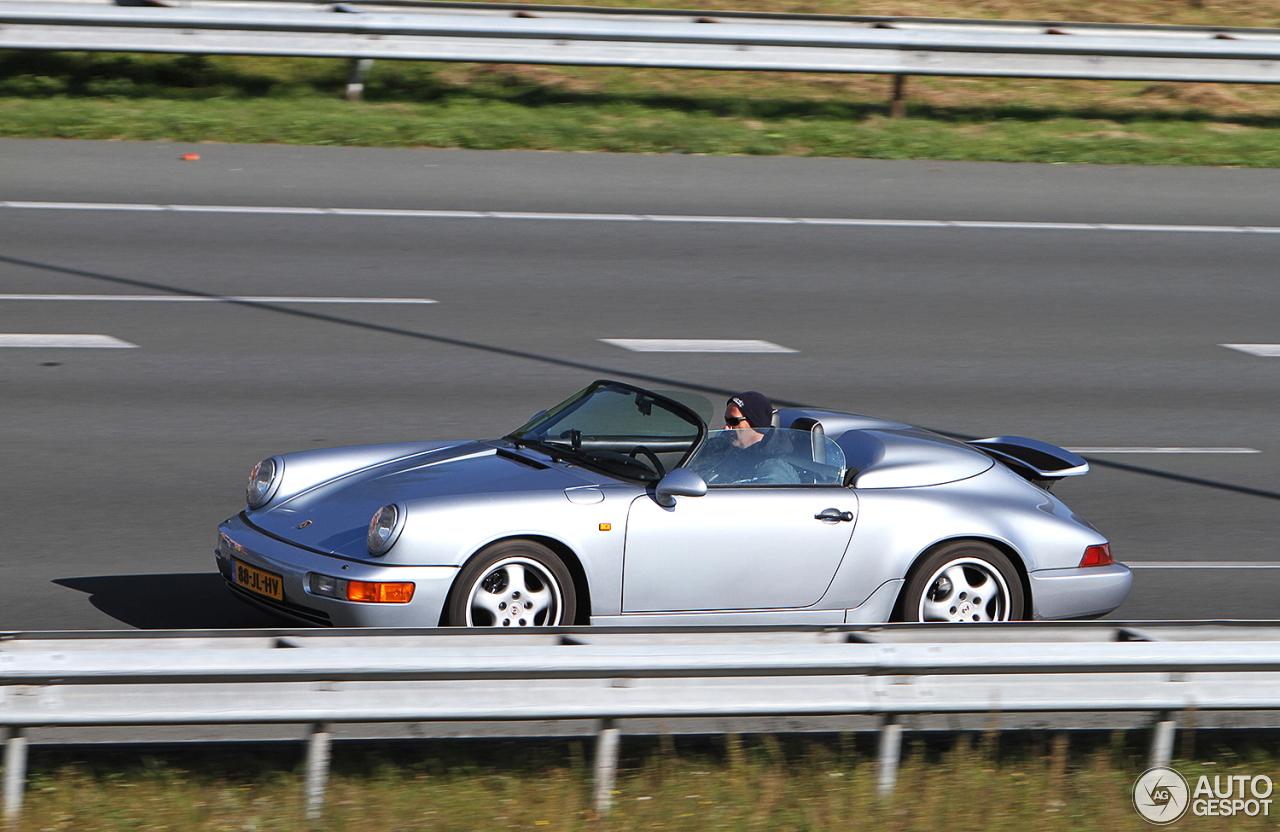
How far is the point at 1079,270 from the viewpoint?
14320 millimetres

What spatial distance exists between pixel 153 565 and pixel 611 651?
3.47 metres

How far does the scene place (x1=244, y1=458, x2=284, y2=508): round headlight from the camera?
274 inches

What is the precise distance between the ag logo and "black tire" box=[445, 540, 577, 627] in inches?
90.6

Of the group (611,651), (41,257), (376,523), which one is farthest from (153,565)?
(41,257)

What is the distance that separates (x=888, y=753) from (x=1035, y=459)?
2892 mm

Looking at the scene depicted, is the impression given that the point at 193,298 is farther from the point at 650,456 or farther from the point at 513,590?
the point at 513,590

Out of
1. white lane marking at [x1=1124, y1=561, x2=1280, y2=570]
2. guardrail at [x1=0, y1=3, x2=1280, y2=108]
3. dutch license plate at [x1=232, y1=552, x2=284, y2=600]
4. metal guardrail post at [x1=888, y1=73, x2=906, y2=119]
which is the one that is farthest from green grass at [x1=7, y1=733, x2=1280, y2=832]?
metal guardrail post at [x1=888, y1=73, x2=906, y2=119]

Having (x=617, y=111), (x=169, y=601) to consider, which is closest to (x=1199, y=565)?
(x=169, y=601)

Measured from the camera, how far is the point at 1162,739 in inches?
210

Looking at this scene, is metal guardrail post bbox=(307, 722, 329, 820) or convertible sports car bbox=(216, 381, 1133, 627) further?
convertible sports car bbox=(216, 381, 1133, 627)

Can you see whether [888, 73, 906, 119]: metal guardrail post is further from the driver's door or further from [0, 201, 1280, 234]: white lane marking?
the driver's door

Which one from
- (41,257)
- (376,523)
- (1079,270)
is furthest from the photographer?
(1079,270)

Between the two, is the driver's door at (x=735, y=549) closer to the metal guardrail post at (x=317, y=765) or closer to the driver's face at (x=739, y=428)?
the driver's face at (x=739, y=428)

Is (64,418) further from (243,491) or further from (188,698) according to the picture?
(188,698)
